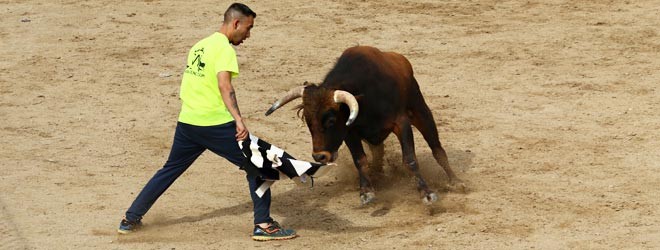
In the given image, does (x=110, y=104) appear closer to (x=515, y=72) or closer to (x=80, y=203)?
(x=80, y=203)

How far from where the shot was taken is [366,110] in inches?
449

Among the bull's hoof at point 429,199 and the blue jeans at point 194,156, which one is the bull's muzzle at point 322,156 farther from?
the bull's hoof at point 429,199

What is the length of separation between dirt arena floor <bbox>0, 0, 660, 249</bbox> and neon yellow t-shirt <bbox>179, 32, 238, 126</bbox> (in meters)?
1.10

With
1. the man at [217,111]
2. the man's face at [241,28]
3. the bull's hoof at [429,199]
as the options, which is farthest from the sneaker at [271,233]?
the man's face at [241,28]

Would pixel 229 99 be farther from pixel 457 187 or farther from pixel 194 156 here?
pixel 457 187


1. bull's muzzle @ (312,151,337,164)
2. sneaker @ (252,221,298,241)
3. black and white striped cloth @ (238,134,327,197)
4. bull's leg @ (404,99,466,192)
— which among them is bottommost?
sneaker @ (252,221,298,241)

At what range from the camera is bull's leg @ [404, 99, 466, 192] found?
12.2 meters

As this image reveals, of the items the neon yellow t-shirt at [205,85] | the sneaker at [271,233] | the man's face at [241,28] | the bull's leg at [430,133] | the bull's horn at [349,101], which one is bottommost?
the sneaker at [271,233]

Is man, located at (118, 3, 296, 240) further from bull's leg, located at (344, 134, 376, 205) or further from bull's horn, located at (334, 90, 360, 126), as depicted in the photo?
bull's leg, located at (344, 134, 376, 205)

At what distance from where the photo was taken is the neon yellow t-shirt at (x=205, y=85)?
1038 centimetres

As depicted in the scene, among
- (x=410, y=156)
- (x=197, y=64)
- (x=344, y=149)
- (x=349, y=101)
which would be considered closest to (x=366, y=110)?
(x=349, y=101)

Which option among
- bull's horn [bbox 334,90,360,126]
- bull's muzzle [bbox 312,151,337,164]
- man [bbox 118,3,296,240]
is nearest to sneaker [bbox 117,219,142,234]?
man [bbox 118,3,296,240]

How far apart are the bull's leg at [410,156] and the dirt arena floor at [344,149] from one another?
128mm

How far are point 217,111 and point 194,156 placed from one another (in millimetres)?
651
